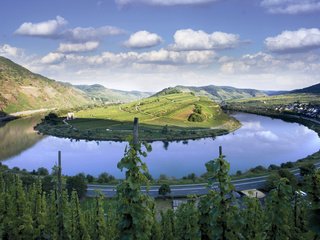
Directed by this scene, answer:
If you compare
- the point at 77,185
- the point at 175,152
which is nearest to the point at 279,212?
the point at 77,185

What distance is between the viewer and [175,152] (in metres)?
99.8

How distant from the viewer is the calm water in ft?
267

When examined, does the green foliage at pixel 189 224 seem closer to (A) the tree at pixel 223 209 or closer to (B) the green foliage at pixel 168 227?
(B) the green foliage at pixel 168 227

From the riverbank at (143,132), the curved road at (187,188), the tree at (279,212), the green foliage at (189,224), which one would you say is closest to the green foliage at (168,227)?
the green foliage at (189,224)

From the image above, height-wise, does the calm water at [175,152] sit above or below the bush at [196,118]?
below

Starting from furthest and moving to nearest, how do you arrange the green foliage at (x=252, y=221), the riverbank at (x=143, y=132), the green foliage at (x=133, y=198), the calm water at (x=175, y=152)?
1. the riverbank at (x=143, y=132)
2. the calm water at (x=175, y=152)
3. the green foliage at (x=252, y=221)
4. the green foliage at (x=133, y=198)

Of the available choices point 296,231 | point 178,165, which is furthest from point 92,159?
point 296,231

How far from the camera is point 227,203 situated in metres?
12.4

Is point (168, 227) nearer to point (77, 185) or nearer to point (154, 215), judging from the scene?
point (154, 215)

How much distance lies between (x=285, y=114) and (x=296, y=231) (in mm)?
181205

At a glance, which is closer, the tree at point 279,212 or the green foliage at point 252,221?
the tree at point 279,212

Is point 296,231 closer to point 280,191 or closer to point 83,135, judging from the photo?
point 280,191

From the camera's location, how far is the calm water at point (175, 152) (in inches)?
3209

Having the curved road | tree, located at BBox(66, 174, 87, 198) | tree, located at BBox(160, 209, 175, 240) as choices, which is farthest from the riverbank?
tree, located at BBox(160, 209, 175, 240)
